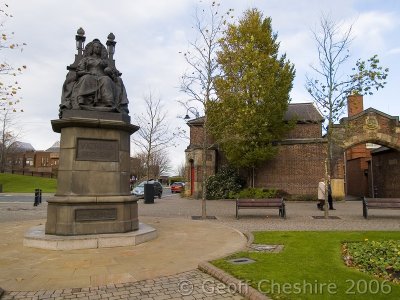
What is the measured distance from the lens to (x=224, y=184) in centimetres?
2836

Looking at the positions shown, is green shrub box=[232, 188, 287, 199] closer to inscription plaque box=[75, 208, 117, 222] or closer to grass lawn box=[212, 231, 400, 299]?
grass lawn box=[212, 231, 400, 299]

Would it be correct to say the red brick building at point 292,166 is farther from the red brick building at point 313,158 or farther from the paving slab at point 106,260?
the paving slab at point 106,260

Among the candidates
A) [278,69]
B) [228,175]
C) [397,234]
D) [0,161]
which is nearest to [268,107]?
[278,69]

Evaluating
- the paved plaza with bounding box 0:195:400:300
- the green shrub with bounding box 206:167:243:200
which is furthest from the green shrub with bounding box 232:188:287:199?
the paved plaza with bounding box 0:195:400:300

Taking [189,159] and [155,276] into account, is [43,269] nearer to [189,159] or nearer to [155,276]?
[155,276]

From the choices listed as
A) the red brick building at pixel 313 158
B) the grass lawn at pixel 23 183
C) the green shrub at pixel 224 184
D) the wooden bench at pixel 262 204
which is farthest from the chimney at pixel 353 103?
the grass lawn at pixel 23 183

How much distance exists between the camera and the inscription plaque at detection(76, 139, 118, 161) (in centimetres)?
920

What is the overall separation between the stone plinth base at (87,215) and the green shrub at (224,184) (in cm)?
1905

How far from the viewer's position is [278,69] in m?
27.0

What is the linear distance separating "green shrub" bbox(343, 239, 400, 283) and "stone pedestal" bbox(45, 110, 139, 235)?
18.1 ft

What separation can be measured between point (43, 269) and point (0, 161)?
60.3 m

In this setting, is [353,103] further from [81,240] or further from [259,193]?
[81,240]

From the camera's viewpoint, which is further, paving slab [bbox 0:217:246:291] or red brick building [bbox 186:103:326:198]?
red brick building [bbox 186:103:326:198]

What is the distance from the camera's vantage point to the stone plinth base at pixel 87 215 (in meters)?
8.73
